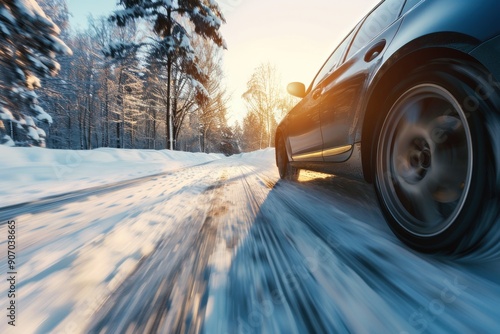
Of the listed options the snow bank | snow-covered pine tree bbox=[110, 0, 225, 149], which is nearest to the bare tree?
snow-covered pine tree bbox=[110, 0, 225, 149]

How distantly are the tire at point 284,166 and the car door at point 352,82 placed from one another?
204 cm

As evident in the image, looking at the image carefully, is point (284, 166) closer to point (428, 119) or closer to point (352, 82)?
point (352, 82)

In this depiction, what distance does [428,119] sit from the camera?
125 centimetres

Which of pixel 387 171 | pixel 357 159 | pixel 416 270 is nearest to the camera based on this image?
pixel 416 270

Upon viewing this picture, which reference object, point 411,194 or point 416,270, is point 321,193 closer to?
point 411,194

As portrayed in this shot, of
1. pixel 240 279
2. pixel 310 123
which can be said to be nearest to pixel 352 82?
pixel 310 123

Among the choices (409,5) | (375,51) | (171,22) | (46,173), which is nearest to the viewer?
(409,5)

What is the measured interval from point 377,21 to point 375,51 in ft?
1.76

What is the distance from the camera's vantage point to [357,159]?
5.63ft

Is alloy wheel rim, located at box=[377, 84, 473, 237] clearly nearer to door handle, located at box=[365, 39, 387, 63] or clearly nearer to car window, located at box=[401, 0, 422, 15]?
door handle, located at box=[365, 39, 387, 63]

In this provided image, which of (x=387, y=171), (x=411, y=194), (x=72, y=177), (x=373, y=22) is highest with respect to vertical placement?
(x=373, y=22)

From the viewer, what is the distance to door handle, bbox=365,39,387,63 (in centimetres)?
149

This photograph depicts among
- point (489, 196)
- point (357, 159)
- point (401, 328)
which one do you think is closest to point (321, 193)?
point (357, 159)

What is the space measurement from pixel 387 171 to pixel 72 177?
466cm
